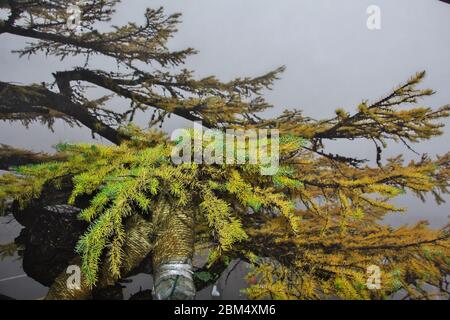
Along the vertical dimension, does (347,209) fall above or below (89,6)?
below

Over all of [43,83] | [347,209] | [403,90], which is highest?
[43,83]

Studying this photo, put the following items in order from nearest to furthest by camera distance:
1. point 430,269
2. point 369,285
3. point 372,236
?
point 369,285
point 372,236
point 430,269

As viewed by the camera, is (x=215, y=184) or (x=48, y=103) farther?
(x=48, y=103)

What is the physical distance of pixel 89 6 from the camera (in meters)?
4.24

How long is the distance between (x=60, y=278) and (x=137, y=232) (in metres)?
0.54

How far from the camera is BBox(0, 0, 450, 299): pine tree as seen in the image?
1676mm

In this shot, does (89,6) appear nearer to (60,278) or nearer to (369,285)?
(60,278)

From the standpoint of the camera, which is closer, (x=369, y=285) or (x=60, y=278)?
(x=60, y=278)

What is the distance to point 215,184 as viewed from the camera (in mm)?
1726

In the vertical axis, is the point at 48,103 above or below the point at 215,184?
above

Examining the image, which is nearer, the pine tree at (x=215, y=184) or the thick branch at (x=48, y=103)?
the pine tree at (x=215, y=184)

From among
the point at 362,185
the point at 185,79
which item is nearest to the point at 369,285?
the point at 362,185

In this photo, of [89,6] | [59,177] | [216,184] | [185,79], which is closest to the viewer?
[216,184]

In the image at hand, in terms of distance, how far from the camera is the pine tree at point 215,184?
1.68 metres
